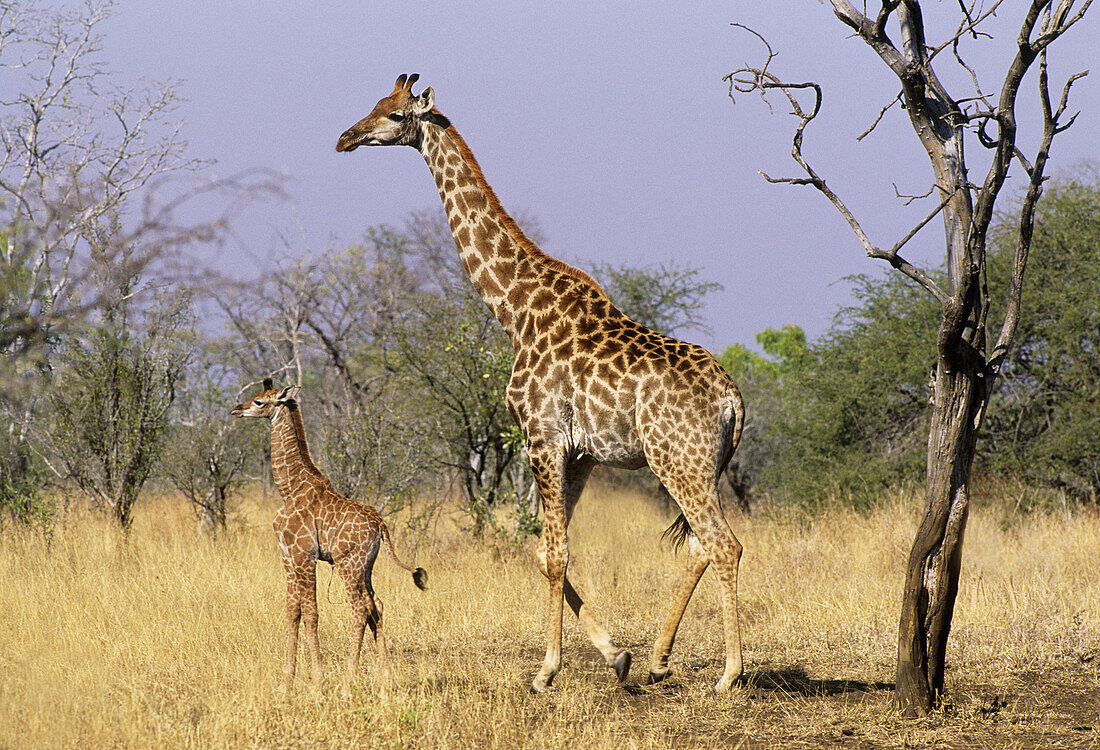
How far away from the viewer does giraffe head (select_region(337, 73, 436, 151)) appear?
23.0 ft

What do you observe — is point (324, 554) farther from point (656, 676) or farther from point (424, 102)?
point (424, 102)

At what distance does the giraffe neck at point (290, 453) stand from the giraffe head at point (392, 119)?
78.8 inches

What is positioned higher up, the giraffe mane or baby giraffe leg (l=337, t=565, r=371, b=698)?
the giraffe mane

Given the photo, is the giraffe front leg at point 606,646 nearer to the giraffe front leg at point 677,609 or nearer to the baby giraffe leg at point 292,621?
the giraffe front leg at point 677,609

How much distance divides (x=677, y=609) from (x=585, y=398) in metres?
1.54

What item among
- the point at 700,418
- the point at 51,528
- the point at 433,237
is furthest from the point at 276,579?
the point at 433,237

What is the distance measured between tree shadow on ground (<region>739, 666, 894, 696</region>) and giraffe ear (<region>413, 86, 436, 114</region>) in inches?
180

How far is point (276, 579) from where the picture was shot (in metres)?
8.91

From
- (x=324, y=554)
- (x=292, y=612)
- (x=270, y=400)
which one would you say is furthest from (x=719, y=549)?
(x=270, y=400)

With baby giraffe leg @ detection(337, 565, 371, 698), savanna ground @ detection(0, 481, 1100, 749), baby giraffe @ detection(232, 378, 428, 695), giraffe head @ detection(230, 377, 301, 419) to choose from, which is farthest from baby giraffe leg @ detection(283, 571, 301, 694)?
giraffe head @ detection(230, 377, 301, 419)

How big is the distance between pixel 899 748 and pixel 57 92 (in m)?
18.5

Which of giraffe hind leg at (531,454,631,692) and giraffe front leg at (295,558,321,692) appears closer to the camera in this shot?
giraffe front leg at (295,558,321,692)

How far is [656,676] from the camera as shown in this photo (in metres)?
6.61

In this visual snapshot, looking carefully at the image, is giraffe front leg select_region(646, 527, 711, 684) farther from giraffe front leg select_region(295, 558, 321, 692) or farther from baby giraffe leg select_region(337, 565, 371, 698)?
giraffe front leg select_region(295, 558, 321, 692)
